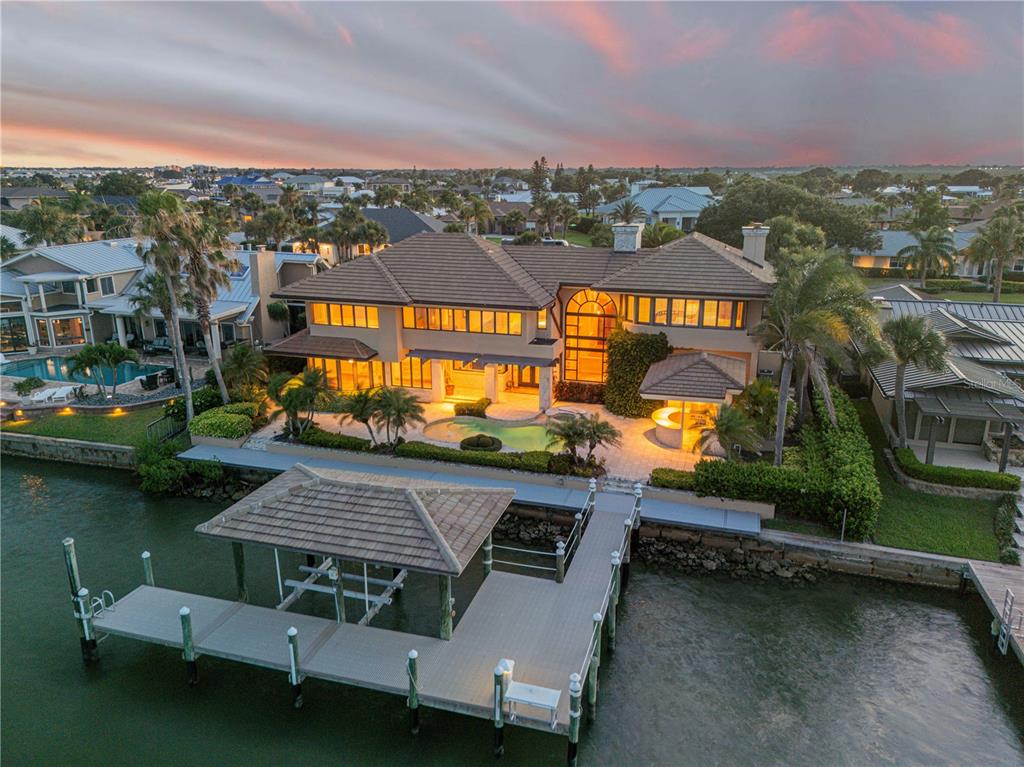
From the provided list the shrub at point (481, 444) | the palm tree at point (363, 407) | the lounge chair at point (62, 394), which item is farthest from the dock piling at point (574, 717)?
the lounge chair at point (62, 394)

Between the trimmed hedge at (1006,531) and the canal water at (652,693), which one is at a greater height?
the trimmed hedge at (1006,531)

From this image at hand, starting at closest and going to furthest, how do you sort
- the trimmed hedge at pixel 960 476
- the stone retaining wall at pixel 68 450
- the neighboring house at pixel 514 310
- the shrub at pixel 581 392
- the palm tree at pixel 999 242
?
the trimmed hedge at pixel 960 476, the stone retaining wall at pixel 68 450, the neighboring house at pixel 514 310, the shrub at pixel 581 392, the palm tree at pixel 999 242

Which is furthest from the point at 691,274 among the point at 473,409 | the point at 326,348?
the point at 326,348

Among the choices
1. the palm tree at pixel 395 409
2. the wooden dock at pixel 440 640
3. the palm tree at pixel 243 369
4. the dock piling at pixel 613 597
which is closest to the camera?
the wooden dock at pixel 440 640

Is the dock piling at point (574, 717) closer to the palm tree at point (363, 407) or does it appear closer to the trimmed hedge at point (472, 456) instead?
the trimmed hedge at point (472, 456)

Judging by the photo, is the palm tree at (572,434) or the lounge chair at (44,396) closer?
the palm tree at (572,434)
